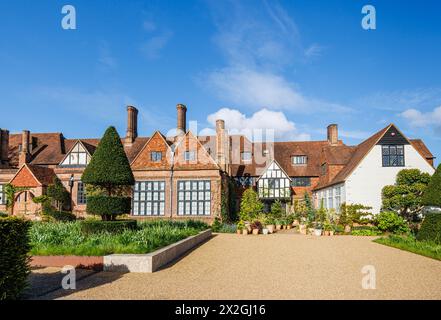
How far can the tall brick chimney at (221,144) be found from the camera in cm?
2700

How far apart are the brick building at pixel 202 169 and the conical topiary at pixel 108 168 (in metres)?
11.0

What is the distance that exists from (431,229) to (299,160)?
20.7m

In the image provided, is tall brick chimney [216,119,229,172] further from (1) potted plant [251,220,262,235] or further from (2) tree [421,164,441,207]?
(2) tree [421,164,441,207]

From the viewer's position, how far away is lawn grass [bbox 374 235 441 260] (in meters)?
11.7

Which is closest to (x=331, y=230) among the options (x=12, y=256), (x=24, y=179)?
(x=12, y=256)

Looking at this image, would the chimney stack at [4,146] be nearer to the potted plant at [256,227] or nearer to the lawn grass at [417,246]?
the potted plant at [256,227]

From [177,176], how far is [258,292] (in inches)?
779

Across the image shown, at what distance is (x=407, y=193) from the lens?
23188mm

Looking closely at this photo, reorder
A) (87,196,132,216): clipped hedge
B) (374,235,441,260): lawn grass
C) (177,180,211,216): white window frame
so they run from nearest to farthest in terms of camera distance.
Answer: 1. (374,235,441,260): lawn grass
2. (87,196,132,216): clipped hedge
3. (177,180,211,216): white window frame

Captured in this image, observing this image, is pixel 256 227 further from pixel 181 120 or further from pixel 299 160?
pixel 299 160

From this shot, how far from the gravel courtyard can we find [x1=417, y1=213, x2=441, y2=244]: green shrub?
2297 mm

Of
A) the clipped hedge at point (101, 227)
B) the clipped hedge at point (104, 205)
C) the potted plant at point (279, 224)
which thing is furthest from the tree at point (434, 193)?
the clipped hedge at point (104, 205)

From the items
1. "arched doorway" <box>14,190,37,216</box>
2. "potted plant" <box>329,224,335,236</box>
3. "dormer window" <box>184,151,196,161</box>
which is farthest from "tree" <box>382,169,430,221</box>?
"arched doorway" <box>14,190,37,216</box>
